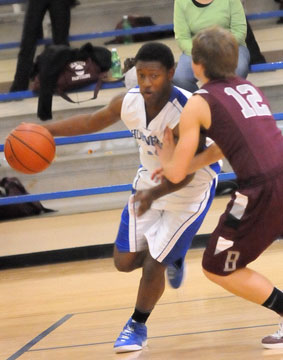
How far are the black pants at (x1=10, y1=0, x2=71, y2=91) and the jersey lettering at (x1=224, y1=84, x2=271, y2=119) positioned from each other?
3871mm

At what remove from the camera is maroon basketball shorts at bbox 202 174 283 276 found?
121 inches

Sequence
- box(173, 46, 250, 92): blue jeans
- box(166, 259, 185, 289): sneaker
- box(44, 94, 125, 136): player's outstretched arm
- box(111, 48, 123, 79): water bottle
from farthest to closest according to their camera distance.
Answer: box(111, 48, 123, 79): water bottle → box(173, 46, 250, 92): blue jeans → box(166, 259, 185, 289): sneaker → box(44, 94, 125, 136): player's outstretched arm

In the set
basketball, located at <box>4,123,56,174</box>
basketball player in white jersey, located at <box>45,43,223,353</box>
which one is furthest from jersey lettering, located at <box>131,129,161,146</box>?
basketball, located at <box>4,123,56,174</box>

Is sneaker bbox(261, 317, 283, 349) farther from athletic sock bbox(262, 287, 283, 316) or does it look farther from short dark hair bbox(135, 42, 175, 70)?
short dark hair bbox(135, 42, 175, 70)

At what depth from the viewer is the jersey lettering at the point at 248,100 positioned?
3.14 metres

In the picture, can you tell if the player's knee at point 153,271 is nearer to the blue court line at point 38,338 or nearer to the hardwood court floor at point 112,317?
the hardwood court floor at point 112,317

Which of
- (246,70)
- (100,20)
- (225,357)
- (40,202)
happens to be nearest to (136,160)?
(40,202)

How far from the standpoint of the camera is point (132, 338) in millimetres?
3627

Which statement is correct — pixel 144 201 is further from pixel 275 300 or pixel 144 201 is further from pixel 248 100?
pixel 275 300

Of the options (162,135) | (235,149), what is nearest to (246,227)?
(235,149)

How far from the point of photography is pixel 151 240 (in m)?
3.69

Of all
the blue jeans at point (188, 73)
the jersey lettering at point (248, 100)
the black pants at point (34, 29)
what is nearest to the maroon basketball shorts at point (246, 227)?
the jersey lettering at point (248, 100)

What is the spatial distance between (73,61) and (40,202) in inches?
55.5

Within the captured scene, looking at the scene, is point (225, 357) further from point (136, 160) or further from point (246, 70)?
point (136, 160)
